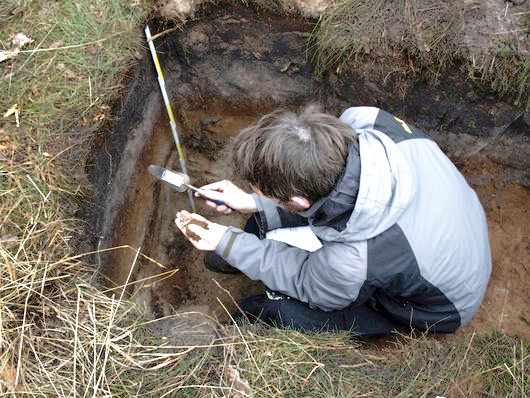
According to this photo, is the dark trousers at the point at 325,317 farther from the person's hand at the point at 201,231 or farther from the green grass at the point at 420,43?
the green grass at the point at 420,43

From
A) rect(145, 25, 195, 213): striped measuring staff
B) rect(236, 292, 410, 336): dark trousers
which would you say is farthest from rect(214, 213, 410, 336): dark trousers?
rect(145, 25, 195, 213): striped measuring staff

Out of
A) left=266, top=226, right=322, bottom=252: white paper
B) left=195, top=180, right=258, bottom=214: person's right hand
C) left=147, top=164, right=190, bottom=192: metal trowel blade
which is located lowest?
left=266, top=226, right=322, bottom=252: white paper

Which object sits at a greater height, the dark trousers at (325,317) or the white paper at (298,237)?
the white paper at (298,237)

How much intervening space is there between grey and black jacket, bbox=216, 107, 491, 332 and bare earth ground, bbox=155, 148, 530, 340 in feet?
1.41

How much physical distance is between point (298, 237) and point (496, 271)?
1.15 m

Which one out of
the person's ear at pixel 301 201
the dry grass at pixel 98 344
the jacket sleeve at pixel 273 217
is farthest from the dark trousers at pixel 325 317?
the person's ear at pixel 301 201

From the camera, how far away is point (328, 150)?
1541mm

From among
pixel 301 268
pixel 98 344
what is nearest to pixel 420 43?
pixel 301 268

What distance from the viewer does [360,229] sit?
1599mm

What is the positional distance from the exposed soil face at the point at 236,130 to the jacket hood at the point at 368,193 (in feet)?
3.28

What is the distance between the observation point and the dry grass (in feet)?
5.33

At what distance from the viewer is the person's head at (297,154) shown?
5.06ft

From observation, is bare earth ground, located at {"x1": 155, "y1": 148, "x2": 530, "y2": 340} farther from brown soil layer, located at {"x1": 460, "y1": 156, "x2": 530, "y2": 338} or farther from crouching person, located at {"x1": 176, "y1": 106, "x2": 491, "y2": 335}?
crouching person, located at {"x1": 176, "y1": 106, "x2": 491, "y2": 335}

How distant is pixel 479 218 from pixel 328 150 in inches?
31.5
